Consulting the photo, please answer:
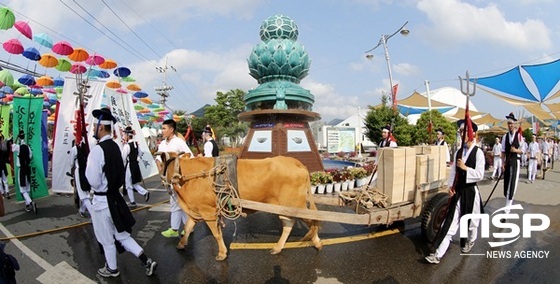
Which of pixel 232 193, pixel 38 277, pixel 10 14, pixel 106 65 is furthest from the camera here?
pixel 106 65

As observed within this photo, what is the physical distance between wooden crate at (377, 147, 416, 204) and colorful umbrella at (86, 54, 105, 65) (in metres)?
13.5

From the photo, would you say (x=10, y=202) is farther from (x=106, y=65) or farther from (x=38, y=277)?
(x=106, y=65)

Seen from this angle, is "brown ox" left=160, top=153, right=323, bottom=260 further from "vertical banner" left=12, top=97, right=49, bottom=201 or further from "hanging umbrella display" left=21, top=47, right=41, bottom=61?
"hanging umbrella display" left=21, top=47, right=41, bottom=61

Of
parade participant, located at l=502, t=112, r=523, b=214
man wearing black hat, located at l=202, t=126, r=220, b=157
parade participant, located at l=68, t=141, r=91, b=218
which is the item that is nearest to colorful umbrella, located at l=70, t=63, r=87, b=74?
parade participant, located at l=68, t=141, r=91, b=218

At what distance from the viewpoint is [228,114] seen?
1678 inches

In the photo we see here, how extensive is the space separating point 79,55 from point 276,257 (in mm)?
13046

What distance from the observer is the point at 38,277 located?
12.7 ft

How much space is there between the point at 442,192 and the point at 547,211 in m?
3.82

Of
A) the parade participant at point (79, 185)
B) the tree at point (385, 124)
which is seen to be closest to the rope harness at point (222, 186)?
the parade participant at point (79, 185)

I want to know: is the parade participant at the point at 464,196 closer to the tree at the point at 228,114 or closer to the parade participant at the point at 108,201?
the parade participant at the point at 108,201

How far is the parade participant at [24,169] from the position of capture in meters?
7.32

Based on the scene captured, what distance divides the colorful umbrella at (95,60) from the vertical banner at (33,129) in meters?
6.07

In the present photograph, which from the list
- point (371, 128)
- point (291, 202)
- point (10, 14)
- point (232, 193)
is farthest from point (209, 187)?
point (371, 128)

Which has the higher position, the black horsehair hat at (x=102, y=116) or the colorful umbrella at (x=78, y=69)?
the colorful umbrella at (x=78, y=69)
